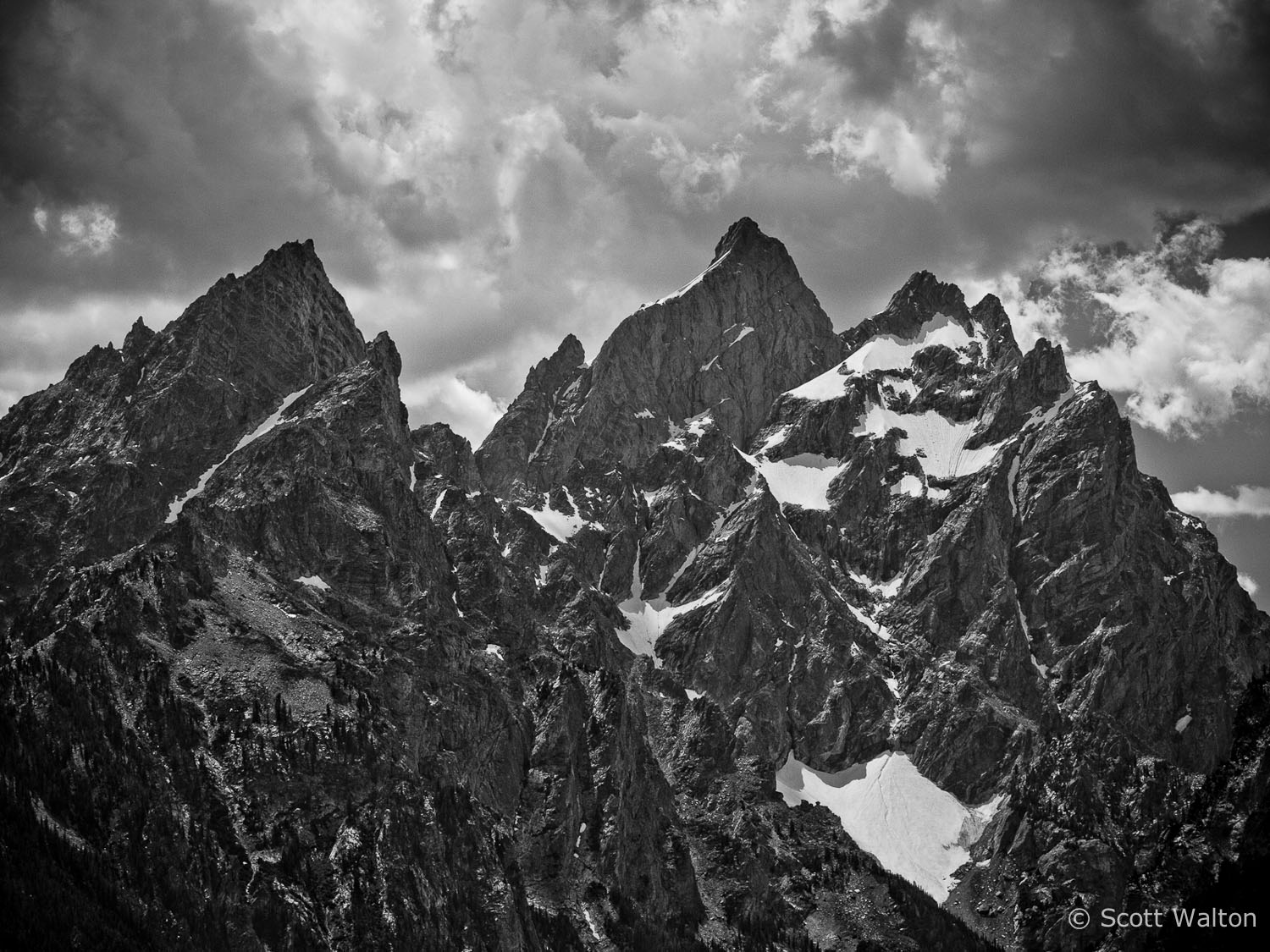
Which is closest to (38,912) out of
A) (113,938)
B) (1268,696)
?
(113,938)

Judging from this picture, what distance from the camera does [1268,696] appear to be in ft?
605

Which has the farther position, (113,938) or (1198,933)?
(113,938)

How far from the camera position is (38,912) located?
190 meters

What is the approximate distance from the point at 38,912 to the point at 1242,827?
122m

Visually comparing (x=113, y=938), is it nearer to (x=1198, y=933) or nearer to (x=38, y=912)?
(x=38, y=912)

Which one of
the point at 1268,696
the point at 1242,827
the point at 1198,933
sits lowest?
the point at 1198,933

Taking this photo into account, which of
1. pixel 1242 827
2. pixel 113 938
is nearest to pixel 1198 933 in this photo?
pixel 1242 827

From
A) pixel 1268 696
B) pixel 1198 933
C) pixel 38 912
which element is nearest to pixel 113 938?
pixel 38 912

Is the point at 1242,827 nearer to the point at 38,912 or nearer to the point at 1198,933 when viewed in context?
the point at 1198,933

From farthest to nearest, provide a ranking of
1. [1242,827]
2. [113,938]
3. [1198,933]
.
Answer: [113,938]
[1242,827]
[1198,933]

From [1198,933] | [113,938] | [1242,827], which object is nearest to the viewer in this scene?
[1198,933]

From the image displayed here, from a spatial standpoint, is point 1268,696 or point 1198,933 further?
point 1268,696

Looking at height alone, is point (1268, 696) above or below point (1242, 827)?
above

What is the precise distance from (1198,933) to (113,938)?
360ft
